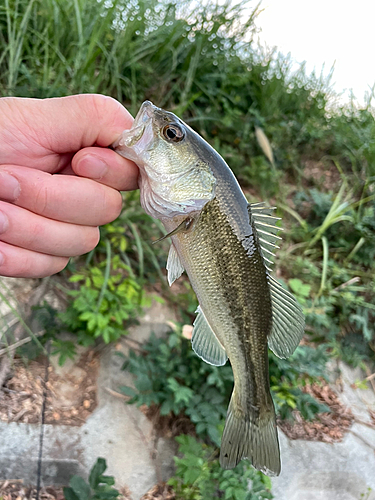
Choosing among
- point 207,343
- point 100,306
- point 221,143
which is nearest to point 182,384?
point 100,306

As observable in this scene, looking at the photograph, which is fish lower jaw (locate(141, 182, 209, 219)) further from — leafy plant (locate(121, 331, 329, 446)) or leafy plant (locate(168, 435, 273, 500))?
leafy plant (locate(168, 435, 273, 500))

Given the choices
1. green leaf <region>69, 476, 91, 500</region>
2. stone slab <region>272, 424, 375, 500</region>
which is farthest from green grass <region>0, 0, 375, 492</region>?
green leaf <region>69, 476, 91, 500</region>

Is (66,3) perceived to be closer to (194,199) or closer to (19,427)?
(194,199)

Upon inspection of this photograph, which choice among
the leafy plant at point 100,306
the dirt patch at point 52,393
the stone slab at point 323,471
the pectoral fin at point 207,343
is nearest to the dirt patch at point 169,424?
the dirt patch at point 52,393

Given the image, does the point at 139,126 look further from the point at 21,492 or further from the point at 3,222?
the point at 21,492

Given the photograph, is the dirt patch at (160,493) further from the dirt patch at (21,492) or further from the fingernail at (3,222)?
the fingernail at (3,222)
